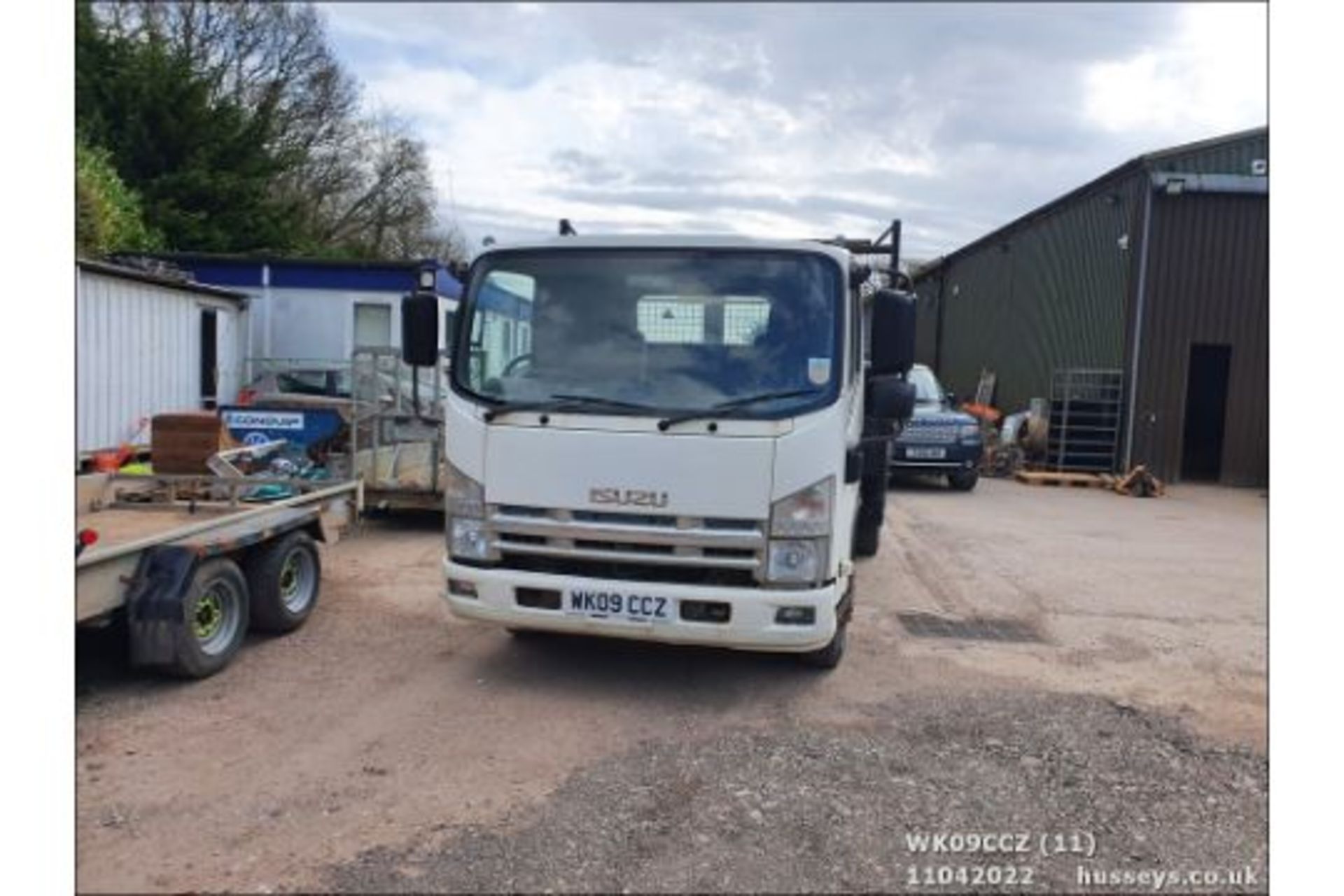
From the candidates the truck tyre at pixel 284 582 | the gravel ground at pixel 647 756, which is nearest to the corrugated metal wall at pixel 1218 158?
the gravel ground at pixel 647 756

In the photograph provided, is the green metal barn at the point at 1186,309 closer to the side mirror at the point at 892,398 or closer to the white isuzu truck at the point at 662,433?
the side mirror at the point at 892,398

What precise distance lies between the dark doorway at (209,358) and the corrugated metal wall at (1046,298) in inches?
583

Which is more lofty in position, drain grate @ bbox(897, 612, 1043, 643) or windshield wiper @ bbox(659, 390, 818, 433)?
windshield wiper @ bbox(659, 390, 818, 433)

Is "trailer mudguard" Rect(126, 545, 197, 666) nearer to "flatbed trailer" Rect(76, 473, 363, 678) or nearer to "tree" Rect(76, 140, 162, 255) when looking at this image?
"flatbed trailer" Rect(76, 473, 363, 678)

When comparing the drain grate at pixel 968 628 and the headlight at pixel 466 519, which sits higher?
the headlight at pixel 466 519

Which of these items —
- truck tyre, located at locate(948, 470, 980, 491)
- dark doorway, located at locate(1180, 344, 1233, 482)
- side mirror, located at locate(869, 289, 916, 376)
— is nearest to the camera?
side mirror, located at locate(869, 289, 916, 376)

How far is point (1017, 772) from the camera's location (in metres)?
4.28

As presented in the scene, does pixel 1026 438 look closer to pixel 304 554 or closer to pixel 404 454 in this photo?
pixel 404 454

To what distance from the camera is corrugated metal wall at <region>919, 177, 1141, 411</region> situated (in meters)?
17.7

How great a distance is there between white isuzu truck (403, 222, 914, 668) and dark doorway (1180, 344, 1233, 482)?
1449 centimetres

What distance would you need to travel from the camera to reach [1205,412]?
698 inches

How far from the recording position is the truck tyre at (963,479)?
581 inches

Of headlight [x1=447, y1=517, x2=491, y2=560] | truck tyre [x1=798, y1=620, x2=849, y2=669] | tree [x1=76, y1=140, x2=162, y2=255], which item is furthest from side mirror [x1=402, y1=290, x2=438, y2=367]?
tree [x1=76, y1=140, x2=162, y2=255]

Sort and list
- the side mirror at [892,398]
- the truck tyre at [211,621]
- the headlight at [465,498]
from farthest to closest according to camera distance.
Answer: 1. the side mirror at [892,398]
2. the headlight at [465,498]
3. the truck tyre at [211,621]
